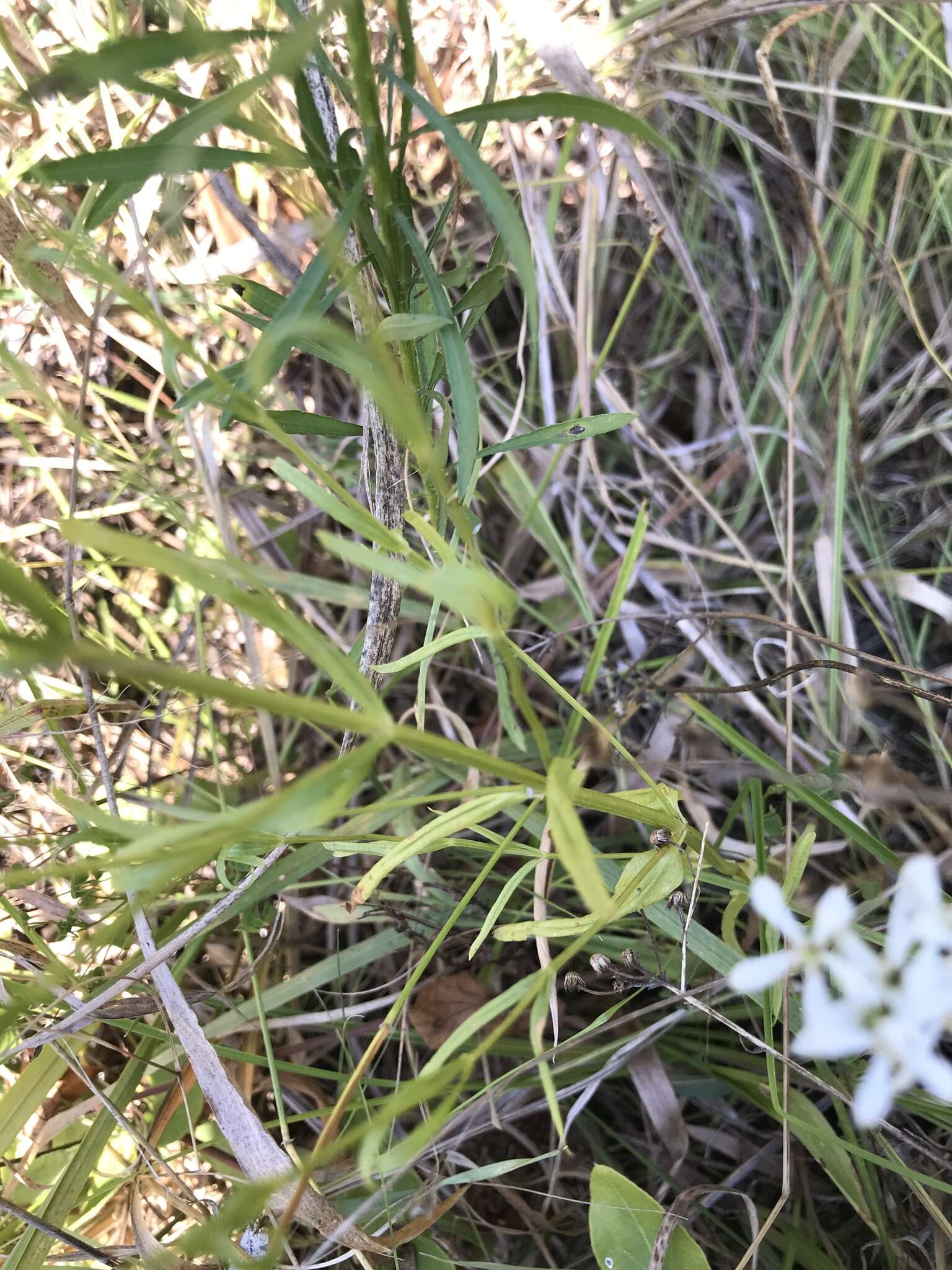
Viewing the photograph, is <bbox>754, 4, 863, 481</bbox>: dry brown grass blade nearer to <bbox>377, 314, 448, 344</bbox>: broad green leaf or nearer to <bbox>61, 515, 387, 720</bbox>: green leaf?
<bbox>377, 314, 448, 344</bbox>: broad green leaf

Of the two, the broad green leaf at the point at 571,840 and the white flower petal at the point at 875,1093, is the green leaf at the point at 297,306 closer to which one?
the broad green leaf at the point at 571,840

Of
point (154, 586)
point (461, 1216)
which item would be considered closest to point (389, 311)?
point (154, 586)

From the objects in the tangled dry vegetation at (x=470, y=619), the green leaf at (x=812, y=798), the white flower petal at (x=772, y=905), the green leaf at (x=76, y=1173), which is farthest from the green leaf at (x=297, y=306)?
the green leaf at (x=76, y=1173)

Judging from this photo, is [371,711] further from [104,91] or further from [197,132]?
[104,91]

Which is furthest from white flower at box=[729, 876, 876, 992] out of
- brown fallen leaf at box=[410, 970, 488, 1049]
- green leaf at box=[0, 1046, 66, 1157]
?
green leaf at box=[0, 1046, 66, 1157]

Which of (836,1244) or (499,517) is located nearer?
(836,1244)
